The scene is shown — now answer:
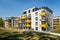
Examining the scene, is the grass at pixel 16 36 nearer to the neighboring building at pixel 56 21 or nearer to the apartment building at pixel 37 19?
the apartment building at pixel 37 19

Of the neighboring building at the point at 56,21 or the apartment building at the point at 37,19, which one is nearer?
the apartment building at the point at 37,19

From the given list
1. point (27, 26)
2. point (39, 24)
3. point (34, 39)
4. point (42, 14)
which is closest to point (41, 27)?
point (39, 24)

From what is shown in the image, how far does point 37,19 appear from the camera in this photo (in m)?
46.4

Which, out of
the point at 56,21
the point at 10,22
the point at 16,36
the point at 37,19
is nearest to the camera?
the point at 16,36

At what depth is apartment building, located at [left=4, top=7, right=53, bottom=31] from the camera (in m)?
43.1

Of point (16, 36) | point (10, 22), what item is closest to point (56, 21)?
point (10, 22)

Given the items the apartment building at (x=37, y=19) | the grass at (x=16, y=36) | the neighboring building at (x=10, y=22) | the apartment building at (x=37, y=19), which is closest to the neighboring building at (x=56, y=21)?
the apartment building at (x=37, y=19)

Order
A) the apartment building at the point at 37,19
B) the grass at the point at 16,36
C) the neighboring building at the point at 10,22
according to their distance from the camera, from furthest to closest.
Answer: the neighboring building at the point at 10,22 → the apartment building at the point at 37,19 → the grass at the point at 16,36

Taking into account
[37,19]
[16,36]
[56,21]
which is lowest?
[16,36]

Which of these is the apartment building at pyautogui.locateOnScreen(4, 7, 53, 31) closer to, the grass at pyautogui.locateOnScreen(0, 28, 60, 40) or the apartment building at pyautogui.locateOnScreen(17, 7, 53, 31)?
the apartment building at pyautogui.locateOnScreen(17, 7, 53, 31)

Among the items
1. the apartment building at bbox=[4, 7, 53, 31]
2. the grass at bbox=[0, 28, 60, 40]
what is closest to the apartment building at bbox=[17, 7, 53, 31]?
the apartment building at bbox=[4, 7, 53, 31]

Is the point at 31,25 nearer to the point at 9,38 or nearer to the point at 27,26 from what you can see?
the point at 27,26

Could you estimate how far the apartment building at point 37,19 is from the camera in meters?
43.1

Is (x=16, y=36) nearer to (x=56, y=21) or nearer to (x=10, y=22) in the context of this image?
(x=56, y=21)
